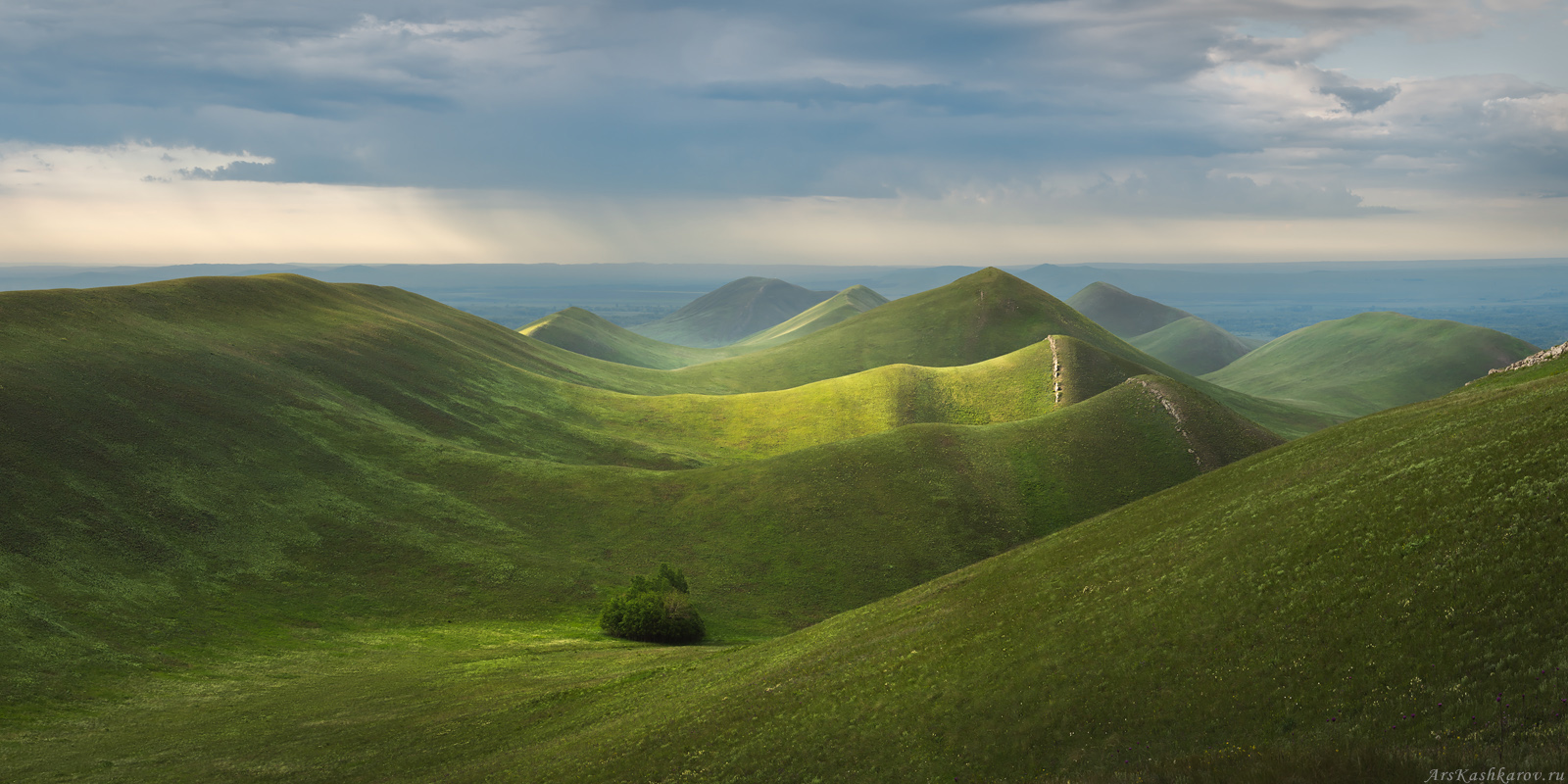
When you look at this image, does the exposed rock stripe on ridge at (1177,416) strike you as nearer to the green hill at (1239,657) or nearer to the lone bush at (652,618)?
the green hill at (1239,657)

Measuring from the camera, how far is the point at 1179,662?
82.9 ft

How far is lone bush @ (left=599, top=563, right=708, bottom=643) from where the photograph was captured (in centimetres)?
6938

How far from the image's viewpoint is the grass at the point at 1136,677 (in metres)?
19.5

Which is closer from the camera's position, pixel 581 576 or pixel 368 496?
pixel 581 576

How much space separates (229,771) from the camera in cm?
3825

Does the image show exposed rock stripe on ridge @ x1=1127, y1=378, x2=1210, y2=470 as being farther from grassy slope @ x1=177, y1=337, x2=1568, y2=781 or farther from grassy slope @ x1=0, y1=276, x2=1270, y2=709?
grassy slope @ x1=177, y1=337, x2=1568, y2=781

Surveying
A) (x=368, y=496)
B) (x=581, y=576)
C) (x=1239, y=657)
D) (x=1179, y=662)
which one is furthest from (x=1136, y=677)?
(x=368, y=496)

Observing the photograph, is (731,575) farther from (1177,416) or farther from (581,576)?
(1177,416)

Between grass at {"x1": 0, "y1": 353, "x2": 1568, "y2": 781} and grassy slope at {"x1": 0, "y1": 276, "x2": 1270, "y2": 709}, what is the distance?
20453mm

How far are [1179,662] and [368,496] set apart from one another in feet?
319

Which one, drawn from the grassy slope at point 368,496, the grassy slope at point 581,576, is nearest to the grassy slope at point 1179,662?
the grassy slope at point 581,576

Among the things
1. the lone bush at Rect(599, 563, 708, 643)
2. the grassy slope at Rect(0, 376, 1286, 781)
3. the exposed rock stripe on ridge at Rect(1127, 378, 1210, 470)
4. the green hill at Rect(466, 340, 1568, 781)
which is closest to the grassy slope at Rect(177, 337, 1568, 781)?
the green hill at Rect(466, 340, 1568, 781)

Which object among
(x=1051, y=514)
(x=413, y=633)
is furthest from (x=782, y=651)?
(x=1051, y=514)

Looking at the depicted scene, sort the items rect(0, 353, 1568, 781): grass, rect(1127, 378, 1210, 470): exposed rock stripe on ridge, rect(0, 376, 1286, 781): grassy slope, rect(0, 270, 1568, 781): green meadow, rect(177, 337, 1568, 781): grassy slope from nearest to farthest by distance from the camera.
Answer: rect(0, 353, 1568, 781): grass → rect(177, 337, 1568, 781): grassy slope → rect(0, 270, 1568, 781): green meadow → rect(0, 376, 1286, 781): grassy slope → rect(1127, 378, 1210, 470): exposed rock stripe on ridge
